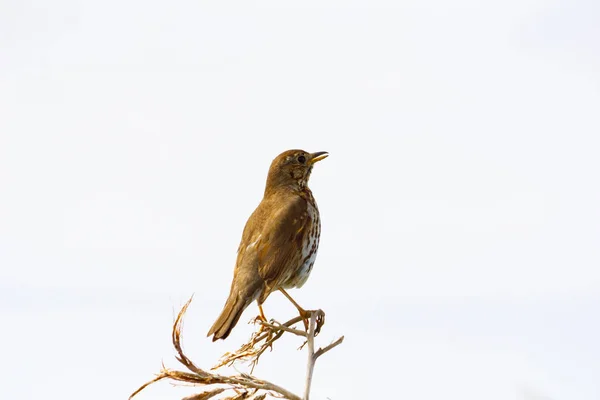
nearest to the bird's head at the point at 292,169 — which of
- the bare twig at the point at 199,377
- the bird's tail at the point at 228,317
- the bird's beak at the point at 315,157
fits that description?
the bird's beak at the point at 315,157

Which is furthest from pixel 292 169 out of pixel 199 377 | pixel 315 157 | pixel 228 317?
pixel 199 377

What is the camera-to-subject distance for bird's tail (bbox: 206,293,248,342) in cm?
919

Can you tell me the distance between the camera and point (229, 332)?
910cm

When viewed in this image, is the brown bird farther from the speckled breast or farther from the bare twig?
the bare twig

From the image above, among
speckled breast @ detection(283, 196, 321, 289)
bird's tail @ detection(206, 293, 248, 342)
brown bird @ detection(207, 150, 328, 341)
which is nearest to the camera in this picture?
bird's tail @ detection(206, 293, 248, 342)

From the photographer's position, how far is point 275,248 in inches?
447

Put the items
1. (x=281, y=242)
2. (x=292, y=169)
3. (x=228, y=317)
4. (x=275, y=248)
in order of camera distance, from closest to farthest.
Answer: (x=228, y=317) → (x=275, y=248) → (x=281, y=242) → (x=292, y=169)

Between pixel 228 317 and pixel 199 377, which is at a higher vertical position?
pixel 228 317

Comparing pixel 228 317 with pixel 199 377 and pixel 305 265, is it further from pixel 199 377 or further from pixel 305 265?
pixel 199 377

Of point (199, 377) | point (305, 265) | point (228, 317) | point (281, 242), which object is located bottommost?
point (199, 377)

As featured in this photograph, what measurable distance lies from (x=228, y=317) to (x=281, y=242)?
7.09ft

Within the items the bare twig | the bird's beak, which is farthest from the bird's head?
the bare twig

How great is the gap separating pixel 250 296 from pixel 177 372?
17.7 feet

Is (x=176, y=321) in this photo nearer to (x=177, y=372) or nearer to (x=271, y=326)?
(x=177, y=372)
